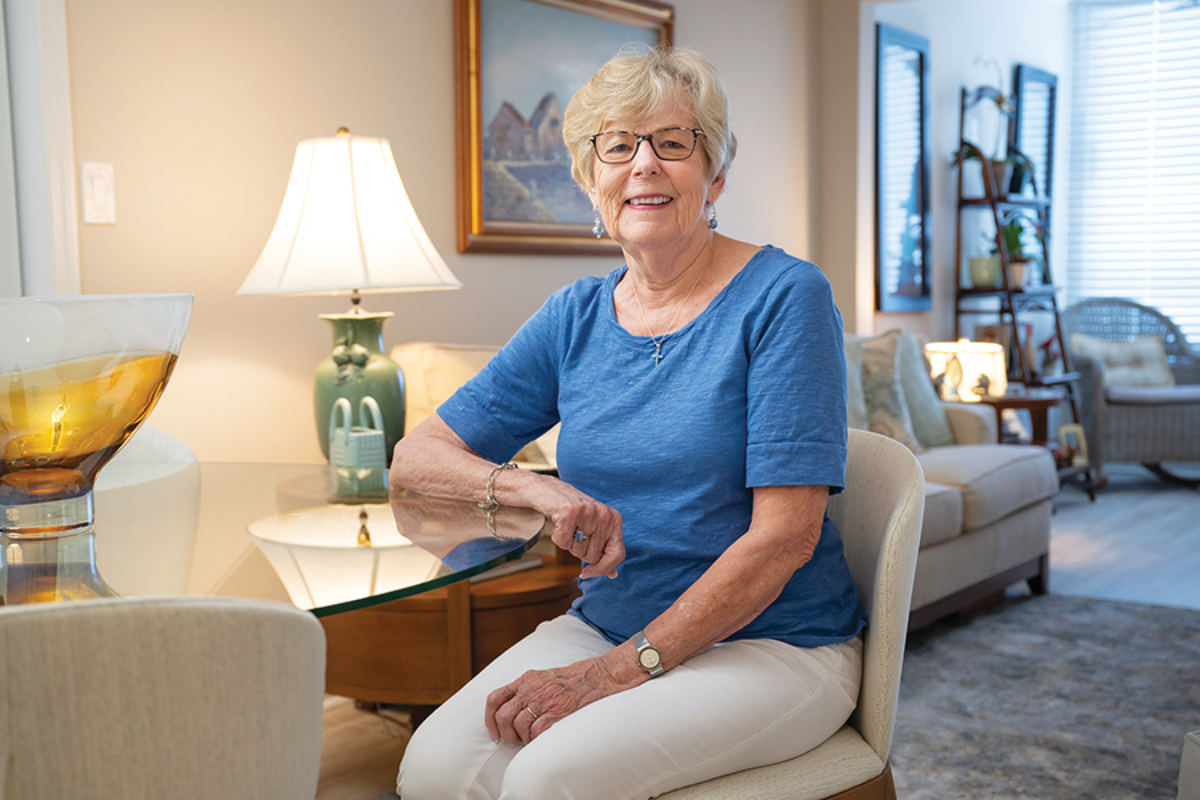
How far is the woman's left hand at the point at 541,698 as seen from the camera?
119 centimetres

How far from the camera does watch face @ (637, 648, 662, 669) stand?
3.99 ft

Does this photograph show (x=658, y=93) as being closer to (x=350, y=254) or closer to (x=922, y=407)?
(x=350, y=254)

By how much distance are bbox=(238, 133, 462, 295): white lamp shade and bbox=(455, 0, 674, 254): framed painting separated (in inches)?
28.1

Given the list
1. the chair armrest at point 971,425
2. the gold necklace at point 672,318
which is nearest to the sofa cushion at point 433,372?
the gold necklace at point 672,318

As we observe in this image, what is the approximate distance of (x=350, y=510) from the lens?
1452 mm

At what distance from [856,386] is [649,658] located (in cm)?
258

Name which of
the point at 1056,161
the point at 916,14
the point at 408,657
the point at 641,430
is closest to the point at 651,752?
the point at 641,430

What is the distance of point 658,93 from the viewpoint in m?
1.43

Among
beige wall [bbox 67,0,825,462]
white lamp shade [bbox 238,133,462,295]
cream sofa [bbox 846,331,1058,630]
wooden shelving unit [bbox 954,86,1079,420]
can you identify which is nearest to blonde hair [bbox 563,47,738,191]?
white lamp shade [bbox 238,133,462,295]

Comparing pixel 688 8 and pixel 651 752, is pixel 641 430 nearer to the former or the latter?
pixel 651 752

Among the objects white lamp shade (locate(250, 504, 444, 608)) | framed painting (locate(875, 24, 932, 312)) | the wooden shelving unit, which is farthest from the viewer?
the wooden shelving unit

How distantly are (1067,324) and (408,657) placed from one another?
5.59 metres

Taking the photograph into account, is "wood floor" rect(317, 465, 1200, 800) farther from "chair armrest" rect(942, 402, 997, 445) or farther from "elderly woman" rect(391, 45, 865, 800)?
"elderly woman" rect(391, 45, 865, 800)

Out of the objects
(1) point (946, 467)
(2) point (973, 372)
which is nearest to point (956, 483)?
(1) point (946, 467)
